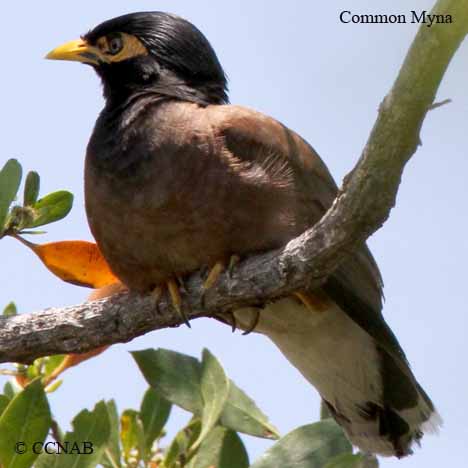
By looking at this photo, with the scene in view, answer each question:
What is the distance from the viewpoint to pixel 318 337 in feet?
15.4

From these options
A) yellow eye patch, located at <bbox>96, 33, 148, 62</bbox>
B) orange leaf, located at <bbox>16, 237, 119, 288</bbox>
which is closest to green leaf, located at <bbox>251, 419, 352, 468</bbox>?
orange leaf, located at <bbox>16, 237, 119, 288</bbox>

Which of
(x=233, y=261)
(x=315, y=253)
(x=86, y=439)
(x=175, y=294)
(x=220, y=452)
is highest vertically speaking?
(x=315, y=253)

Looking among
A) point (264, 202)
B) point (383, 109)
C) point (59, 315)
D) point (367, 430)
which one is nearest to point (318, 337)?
point (367, 430)

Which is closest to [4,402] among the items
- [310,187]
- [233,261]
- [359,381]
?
[233,261]

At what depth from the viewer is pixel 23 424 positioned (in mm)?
3492

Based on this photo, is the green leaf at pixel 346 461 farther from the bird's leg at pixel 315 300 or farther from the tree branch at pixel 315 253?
the bird's leg at pixel 315 300

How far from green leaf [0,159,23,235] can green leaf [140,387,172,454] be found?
0.82 metres

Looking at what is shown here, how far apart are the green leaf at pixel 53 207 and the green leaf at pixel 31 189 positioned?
3 cm

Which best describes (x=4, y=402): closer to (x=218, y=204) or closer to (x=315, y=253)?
(x=218, y=204)

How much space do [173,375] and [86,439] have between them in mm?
547

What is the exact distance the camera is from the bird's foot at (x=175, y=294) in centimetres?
410

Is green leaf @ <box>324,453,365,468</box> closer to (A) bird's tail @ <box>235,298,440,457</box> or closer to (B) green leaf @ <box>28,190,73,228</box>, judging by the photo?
(A) bird's tail @ <box>235,298,440,457</box>

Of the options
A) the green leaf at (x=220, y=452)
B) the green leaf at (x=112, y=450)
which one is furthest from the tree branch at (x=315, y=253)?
the green leaf at (x=220, y=452)

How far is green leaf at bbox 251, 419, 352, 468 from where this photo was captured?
3.82m
